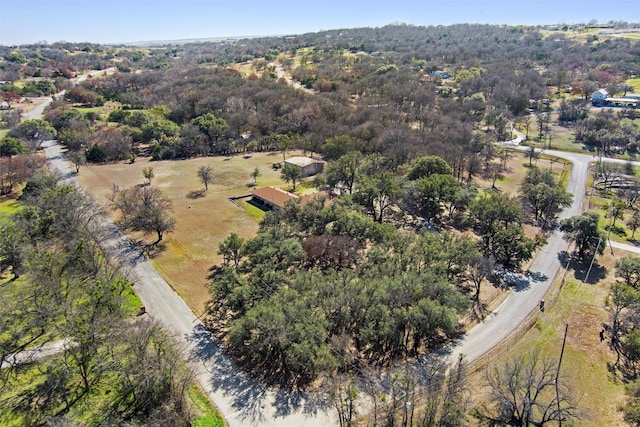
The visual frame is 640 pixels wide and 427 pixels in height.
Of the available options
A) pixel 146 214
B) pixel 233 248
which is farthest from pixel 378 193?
pixel 146 214

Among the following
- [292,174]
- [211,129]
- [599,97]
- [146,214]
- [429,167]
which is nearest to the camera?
[146,214]

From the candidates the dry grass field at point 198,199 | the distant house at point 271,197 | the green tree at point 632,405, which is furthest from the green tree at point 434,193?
the green tree at point 632,405

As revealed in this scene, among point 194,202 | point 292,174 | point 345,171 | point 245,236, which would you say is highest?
point 345,171

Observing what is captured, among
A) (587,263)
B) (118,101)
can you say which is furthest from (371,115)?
(118,101)

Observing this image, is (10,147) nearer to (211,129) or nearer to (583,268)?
(211,129)

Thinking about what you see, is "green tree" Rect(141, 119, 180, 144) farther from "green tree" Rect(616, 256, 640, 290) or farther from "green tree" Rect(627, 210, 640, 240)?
"green tree" Rect(627, 210, 640, 240)

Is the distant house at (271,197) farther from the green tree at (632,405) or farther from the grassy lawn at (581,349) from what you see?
the green tree at (632,405)
